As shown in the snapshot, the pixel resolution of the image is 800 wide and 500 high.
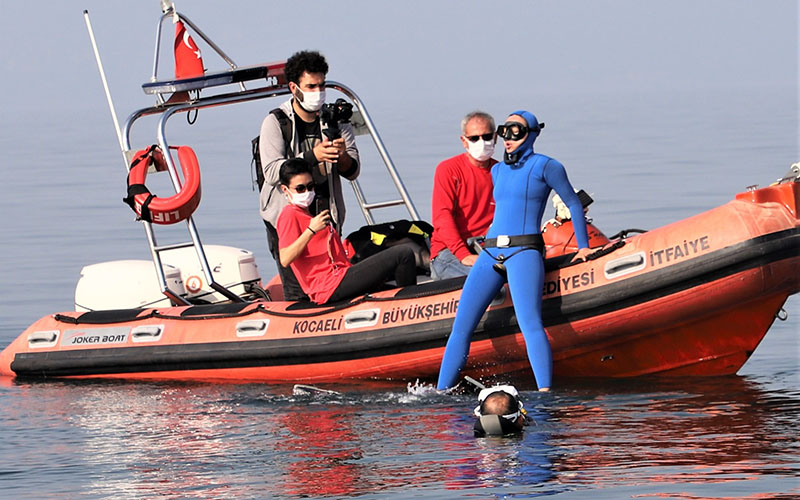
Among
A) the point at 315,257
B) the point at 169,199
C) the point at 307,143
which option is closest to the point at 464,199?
the point at 315,257

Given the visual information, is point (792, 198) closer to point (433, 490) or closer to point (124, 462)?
point (433, 490)

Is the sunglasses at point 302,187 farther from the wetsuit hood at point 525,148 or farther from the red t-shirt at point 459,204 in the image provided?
the wetsuit hood at point 525,148

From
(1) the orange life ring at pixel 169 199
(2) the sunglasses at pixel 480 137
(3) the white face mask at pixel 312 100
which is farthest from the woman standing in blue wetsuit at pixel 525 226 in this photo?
(1) the orange life ring at pixel 169 199

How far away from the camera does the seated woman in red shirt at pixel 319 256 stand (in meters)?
8.19

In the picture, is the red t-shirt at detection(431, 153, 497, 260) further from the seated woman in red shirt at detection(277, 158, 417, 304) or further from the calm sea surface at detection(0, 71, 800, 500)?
the calm sea surface at detection(0, 71, 800, 500)

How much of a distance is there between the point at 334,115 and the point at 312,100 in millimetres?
147

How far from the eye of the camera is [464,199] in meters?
8.48

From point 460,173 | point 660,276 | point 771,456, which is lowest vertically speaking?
point 771,456

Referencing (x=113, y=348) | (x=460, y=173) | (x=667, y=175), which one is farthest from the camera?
(x=667, y=175)

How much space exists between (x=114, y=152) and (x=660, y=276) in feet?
82.1

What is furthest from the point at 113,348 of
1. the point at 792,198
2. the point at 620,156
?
the point at 620,156

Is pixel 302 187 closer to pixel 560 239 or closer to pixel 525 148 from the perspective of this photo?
pixel 525 148

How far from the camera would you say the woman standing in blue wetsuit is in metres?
7.81

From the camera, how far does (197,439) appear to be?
738cm
